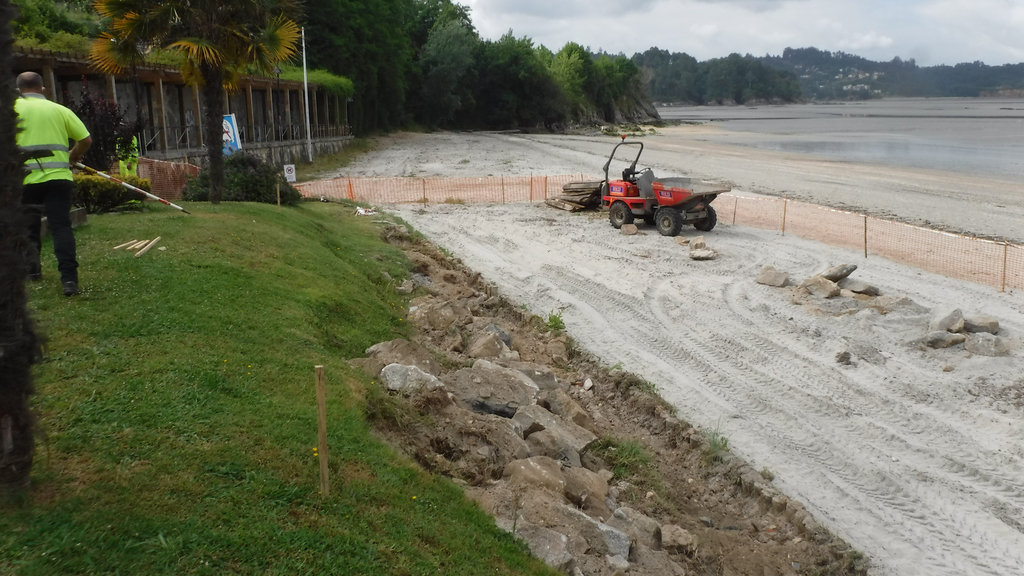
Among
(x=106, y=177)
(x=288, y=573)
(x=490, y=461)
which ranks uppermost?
(x=106, y=177)

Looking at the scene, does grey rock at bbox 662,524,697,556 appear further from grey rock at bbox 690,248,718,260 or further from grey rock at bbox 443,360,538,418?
grey rock at bbox 690,248,718,260

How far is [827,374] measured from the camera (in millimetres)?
11242

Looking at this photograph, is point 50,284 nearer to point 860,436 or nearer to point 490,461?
point 490,461

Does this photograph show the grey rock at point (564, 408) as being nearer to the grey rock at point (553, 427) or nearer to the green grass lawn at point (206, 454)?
the grey rock at point (553, 427)

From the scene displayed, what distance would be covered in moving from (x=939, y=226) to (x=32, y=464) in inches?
956

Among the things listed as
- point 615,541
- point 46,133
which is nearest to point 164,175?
Answer: point 46,133

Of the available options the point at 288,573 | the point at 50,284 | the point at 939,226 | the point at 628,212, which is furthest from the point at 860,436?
the point at 939,226

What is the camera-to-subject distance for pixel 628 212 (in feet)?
72.2

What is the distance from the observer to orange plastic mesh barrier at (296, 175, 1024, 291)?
1712 cm

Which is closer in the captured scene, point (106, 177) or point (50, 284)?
point (50, 284)

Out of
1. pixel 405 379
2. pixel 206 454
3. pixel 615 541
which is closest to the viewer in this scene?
pixel 206 454

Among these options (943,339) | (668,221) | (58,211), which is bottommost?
(943,339)

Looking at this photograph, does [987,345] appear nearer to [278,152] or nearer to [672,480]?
[672,480]

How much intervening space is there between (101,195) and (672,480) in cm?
1038
